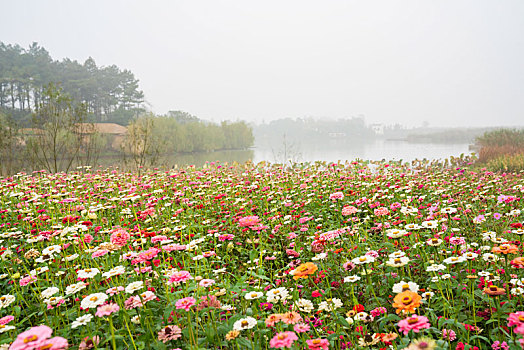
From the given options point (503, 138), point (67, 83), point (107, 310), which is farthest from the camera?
point (67, 83)

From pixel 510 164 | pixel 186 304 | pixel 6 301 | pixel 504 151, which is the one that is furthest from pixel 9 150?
pixel 504 151

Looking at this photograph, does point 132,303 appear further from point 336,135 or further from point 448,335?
point 336,135

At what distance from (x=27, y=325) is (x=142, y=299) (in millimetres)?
1299

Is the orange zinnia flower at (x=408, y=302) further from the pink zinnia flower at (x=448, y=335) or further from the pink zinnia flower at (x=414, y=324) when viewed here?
the pink zinnia flower at (x=448, y=335)

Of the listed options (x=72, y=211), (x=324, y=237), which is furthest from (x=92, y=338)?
(x=72, y=211)

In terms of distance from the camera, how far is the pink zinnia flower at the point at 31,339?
949 mm

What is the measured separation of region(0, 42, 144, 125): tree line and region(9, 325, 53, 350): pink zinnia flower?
33.5m

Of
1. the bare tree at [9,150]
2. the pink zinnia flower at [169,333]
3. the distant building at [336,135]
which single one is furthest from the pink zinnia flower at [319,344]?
the distant building at [336,135]

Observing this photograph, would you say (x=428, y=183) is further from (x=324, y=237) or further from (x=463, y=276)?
(x=324, y=237)

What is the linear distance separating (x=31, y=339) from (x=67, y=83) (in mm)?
43752

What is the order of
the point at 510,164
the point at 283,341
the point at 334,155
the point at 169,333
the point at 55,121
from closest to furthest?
1. the point at 283,341
2. the point at 169,333
3. the point at 55,121
4. the point at 510,164
5. the point at 334,155

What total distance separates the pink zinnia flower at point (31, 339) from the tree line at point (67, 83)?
33500 mm

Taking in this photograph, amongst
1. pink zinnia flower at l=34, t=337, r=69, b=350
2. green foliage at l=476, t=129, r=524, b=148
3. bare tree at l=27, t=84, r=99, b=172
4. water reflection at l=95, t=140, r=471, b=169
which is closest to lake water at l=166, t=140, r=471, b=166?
water reflection at l=95, t=140, r=471, b=169

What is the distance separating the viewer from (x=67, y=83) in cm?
3675
